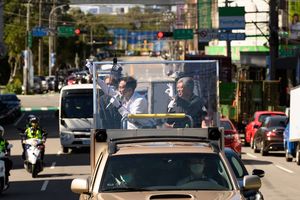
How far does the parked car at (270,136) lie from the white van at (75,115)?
624 cm

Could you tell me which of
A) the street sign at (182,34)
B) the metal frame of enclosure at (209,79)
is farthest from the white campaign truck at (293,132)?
the street sign at (182,34)

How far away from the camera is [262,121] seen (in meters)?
36.1

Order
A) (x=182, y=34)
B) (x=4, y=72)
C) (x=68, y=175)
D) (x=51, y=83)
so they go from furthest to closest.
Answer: (x=4, y=72) → (x=51, y=83) → (x=182, y=34) → (x=68, y=175)

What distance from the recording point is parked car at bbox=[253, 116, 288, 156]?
3288 cm

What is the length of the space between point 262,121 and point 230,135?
30.3 ft

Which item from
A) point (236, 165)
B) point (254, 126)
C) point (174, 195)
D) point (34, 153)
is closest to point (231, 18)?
point (254, 126)

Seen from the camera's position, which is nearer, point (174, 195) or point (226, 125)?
point (174, 195)

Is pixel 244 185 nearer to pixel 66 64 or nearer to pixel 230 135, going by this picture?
pixel 230 135

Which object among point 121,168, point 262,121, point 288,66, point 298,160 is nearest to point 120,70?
point 121,168

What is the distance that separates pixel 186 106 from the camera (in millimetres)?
13414

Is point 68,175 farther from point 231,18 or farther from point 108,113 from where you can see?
point 231,18

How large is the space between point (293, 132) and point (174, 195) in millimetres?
20215

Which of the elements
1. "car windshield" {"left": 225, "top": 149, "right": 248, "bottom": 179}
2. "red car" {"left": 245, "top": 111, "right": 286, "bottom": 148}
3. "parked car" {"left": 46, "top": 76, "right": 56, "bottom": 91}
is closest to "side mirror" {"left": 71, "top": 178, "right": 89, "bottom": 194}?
"car windshield" {"left": 225, "top": 149, "right": 248, "bottom": 179}

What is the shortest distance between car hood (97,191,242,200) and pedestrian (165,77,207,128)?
3.83 meters
